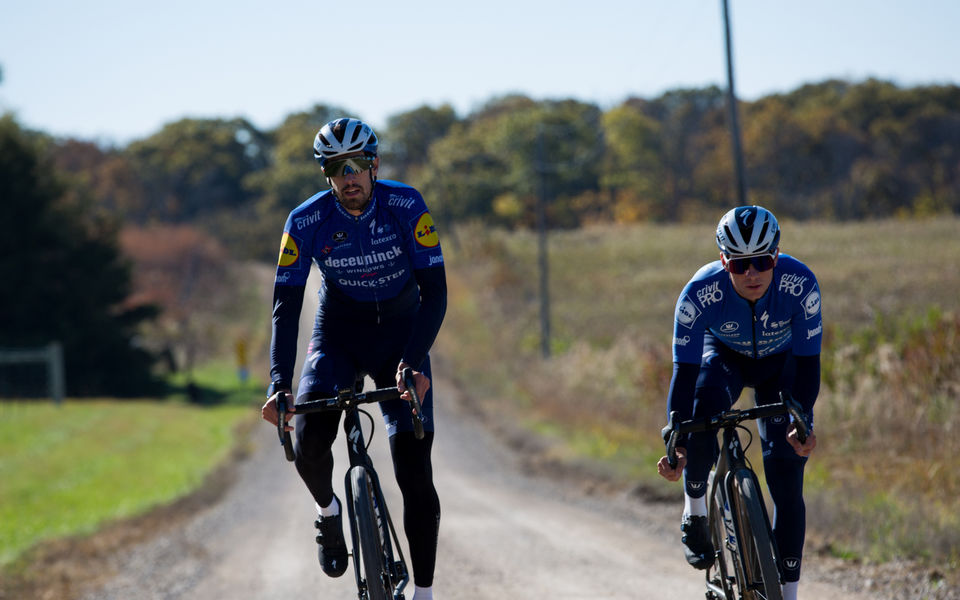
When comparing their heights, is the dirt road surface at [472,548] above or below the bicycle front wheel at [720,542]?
below

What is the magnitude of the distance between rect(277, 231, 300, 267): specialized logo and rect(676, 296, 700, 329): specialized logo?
2.16 meters

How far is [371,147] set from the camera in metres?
5.14

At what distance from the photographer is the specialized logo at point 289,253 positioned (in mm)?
5188

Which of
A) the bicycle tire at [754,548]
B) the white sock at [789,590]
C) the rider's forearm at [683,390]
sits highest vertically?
the rider's forearm at [683,390]

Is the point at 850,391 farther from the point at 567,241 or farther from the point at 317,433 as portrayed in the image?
the point at 567,241

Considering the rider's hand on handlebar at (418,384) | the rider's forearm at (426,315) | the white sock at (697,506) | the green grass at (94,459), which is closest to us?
the rider's hand on handlebar at (418,384)

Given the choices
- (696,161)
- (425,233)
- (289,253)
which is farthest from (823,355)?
(696,161)

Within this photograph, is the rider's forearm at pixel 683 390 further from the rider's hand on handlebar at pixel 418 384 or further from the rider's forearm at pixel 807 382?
the rider's hand on handlebar at pixel 418 384

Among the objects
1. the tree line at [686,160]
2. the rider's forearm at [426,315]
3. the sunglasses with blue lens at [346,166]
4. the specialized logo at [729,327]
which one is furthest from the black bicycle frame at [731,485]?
the tree line at [686,160]

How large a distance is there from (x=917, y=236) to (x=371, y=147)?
163 ft

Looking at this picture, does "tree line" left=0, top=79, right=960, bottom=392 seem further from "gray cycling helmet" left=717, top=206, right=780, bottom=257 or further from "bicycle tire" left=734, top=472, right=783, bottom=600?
"bicycle tire" left=734, top=472, right=783, bottom=600

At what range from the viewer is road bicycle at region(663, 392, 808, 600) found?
4.77 metres

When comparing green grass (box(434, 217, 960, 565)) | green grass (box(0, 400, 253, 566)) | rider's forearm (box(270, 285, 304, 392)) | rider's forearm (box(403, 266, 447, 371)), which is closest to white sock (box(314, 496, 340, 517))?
rider's forearm (box(270, 285, 304, 392))

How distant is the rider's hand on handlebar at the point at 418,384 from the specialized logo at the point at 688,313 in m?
1.52
